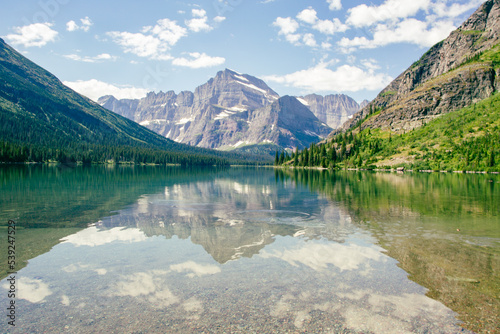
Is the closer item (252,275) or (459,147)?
(252,275)

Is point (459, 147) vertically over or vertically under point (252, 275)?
over

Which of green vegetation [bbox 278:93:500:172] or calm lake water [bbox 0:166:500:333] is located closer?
calm lake water [bbox 0:166:500:333]

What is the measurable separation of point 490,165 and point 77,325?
163672 mm

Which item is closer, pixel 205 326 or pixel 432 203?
pixel 205 326

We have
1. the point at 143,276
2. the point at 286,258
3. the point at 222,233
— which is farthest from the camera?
the point at 222,233

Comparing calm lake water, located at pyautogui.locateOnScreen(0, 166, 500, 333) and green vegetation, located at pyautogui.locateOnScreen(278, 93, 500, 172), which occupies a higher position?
green vegetation, located at pyautogui.locateOnScreen(278, 93, 500, 172)

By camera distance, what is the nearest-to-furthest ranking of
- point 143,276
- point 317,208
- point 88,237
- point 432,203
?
point 143,276 < point 88,237 < point 317,208 < point 432,203

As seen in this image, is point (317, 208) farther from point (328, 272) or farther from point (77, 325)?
point (77, 325)

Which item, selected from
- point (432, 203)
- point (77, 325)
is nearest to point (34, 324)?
point (77, 325)

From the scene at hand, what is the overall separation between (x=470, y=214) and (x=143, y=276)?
34602mm

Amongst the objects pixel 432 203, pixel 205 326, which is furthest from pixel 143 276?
pixel 432 203

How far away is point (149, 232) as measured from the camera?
25.4m

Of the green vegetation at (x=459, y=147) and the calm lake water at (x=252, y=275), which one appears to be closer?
the calm lake water at (x=252, y=275)

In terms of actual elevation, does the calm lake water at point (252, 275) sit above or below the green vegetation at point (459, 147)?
below
